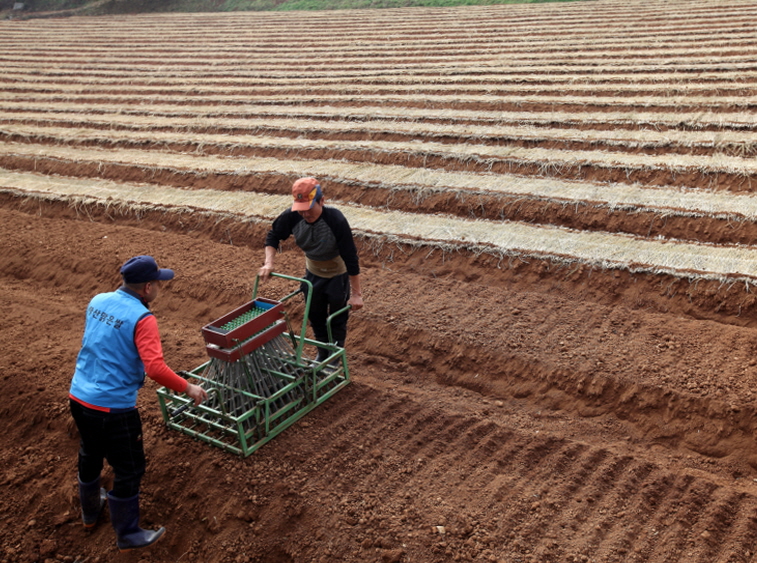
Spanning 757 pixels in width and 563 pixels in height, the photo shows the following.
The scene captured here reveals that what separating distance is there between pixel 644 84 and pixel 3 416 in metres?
11.9

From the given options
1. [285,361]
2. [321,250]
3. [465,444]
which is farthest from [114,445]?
[465,444]

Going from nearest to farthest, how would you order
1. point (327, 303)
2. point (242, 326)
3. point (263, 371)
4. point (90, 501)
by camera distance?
point (90, 501), point (242, 326), point (263, 371), point (327, 303)

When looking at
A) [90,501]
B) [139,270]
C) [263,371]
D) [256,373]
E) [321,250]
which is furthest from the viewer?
[321,250]

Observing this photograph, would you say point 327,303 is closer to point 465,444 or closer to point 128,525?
point 465,444

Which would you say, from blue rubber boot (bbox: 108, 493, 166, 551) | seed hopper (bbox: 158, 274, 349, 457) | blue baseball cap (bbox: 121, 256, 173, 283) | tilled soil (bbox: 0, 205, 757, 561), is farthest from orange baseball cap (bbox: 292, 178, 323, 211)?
blue rubber boot (bbox: 108, 493, 166, 551)

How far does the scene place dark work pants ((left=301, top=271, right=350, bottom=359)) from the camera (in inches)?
207

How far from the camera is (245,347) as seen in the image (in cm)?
458

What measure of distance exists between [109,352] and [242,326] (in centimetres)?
100

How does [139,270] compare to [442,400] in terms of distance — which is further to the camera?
[442,400]

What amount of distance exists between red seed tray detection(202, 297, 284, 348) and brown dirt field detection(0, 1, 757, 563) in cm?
83

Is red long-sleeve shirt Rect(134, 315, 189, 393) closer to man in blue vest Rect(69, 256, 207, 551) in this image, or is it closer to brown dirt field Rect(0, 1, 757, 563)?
man in blue vest Rect(69, 256, 207, 551)

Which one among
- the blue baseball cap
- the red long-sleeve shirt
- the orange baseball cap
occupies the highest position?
the orange baseball cap

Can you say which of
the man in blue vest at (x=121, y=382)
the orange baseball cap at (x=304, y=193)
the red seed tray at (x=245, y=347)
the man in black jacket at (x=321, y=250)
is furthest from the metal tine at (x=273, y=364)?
the orange baseball cap at (x=304, y=193)

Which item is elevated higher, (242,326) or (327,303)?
(242,326)
